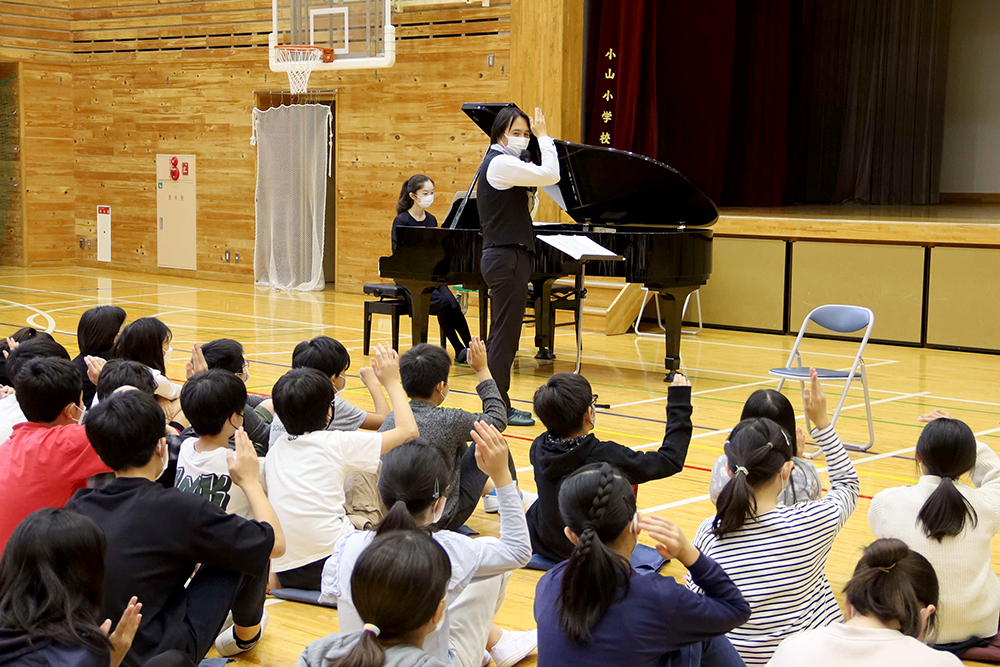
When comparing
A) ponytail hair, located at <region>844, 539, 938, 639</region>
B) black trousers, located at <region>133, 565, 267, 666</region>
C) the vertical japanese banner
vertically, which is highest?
the vertical japanese banner

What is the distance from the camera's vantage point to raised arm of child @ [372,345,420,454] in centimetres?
310

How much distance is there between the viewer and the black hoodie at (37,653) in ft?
5.60

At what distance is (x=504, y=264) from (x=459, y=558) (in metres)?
3.18

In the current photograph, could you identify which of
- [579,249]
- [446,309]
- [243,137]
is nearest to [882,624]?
[579,249]

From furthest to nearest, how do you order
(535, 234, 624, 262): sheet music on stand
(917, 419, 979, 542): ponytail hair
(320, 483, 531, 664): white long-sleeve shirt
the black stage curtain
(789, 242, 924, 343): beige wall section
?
the black stage curtain < (789, 242, 924, 343): beige wall section < (535, 234, 624, 262): sheet music on stand < (917, 419, 979, 542): ponytail hair < (320, 483, 531, 664): white long-sleeve shirt

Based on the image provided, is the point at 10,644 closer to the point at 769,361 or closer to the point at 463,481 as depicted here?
the point at 463,481

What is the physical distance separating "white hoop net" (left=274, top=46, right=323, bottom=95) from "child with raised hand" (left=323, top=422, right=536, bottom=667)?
9.01 metres

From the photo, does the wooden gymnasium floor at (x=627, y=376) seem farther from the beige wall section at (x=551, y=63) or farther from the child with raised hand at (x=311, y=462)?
the beige wall section at (x=551, y=63)

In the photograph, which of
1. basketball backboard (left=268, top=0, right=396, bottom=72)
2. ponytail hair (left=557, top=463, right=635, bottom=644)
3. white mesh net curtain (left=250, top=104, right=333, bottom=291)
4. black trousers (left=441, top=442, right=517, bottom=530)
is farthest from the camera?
white mesh net curtain (left=250, top=104, right=333, bottom=291)

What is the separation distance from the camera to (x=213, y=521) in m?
2.30

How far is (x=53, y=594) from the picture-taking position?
1.75 m

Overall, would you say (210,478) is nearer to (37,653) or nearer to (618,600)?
(37,653)

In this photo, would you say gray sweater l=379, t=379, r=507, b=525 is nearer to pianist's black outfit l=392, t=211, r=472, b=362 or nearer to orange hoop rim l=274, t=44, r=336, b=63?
pianist's black outfit l=392, t=211, r=472, b=362

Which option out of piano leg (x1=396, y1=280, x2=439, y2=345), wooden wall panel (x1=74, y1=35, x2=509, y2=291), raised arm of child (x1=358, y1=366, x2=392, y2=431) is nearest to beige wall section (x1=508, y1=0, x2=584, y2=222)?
wooden wall panel (x1=74, y1=35, x2=509, y2=291)
